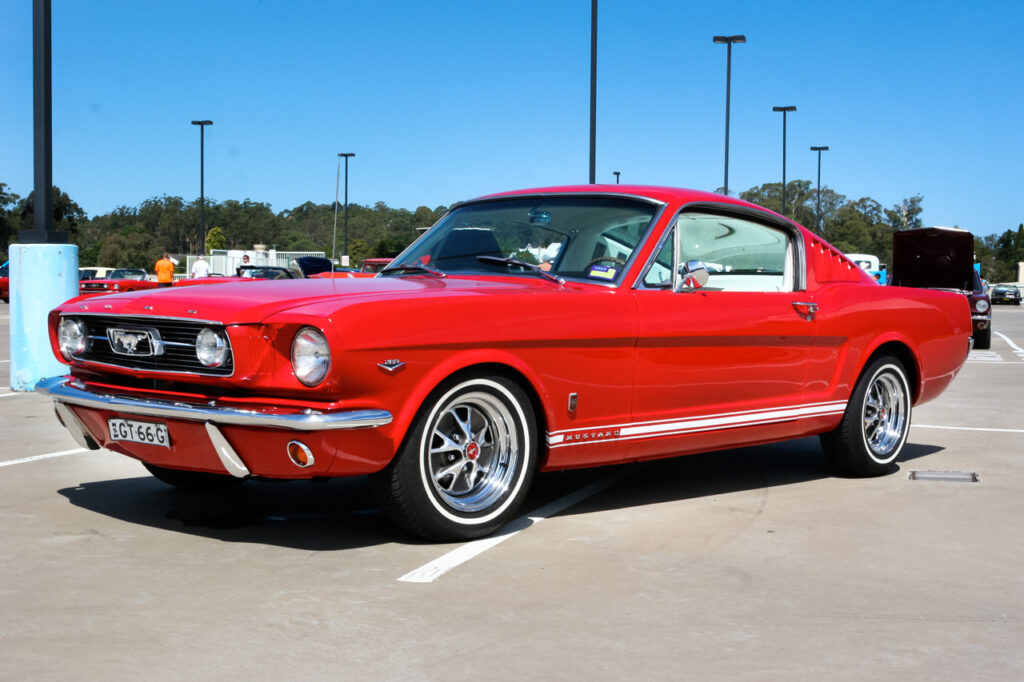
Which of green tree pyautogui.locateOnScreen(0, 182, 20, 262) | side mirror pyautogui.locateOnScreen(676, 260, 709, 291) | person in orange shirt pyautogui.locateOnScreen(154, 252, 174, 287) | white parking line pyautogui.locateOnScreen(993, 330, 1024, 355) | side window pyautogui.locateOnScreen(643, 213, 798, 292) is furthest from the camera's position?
green tree pyautogui.locateOnScreen(0, 182, 20, 262)

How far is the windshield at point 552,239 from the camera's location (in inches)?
229

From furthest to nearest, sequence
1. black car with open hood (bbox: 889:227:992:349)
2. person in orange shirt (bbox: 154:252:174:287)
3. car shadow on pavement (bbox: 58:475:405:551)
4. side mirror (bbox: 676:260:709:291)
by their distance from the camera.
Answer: person in orange shirt (bbox: 154:252:174:287) → black car with open hood (bbox: 889:227:992:349) → side mirror (bbox: 676:260:709:291) → car shadow on pavement (bbox: 58:475:405:551)

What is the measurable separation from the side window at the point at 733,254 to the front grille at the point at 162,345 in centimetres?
218

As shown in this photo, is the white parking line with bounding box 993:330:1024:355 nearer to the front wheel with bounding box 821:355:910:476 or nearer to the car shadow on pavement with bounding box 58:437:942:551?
the front wheel with bounding box 821:355:910:476

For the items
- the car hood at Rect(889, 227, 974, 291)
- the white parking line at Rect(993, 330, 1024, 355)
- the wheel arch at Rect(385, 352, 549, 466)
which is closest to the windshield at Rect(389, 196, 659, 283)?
the wheel arch at Rect(385, 352, 549, 466)

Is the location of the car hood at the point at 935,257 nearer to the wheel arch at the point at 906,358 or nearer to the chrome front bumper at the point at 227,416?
the wheel arch at the point at 906,358

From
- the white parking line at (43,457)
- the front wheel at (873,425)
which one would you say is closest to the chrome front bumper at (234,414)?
the white parking line at (43,457)

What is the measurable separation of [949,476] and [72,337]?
15.9ft

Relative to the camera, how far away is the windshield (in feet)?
19.1

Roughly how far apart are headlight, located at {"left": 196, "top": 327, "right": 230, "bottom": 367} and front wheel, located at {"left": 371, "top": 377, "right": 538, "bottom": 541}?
2.55 ft

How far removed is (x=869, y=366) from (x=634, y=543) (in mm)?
2539

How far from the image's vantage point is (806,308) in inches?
253

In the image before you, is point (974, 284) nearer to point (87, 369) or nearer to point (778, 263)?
point (778, 263)

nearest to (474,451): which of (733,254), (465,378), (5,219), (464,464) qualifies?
(464,464)
